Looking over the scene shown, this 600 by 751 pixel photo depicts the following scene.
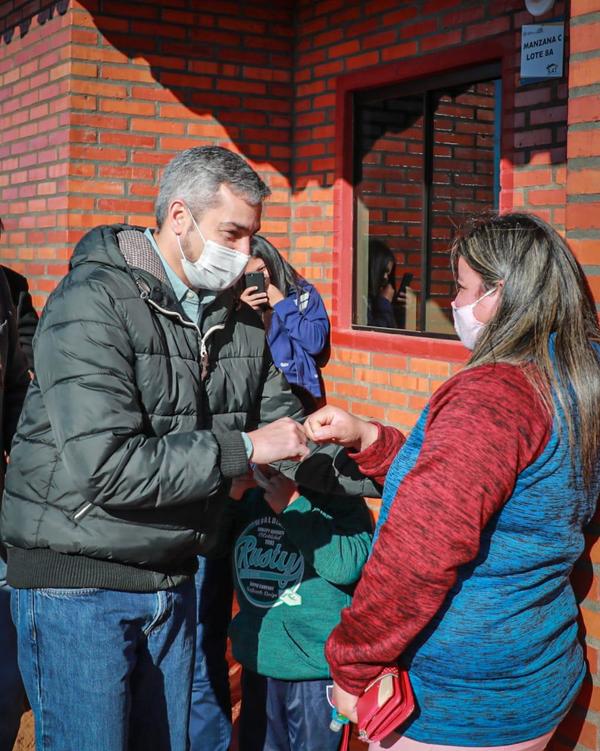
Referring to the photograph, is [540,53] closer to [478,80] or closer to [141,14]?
[478,80]

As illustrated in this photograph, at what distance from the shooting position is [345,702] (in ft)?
6.70

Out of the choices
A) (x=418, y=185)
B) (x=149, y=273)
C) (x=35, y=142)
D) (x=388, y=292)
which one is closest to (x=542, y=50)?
(x=418, y=185)

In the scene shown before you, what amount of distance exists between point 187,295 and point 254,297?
2.10 meters

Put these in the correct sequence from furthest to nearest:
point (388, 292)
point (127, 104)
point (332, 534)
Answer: point (127, 104), point (388, 292), point (332, 534)

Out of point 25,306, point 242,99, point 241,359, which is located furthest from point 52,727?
point 242,99

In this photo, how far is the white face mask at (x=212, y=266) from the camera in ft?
8.14

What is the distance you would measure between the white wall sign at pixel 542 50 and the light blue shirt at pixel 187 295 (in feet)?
7.04

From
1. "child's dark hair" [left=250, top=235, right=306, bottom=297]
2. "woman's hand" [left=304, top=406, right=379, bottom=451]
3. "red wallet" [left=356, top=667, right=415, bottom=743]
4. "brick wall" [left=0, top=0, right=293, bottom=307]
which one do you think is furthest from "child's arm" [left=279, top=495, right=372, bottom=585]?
"brick wall" [left=0, top=0, right=293, bottom=307]

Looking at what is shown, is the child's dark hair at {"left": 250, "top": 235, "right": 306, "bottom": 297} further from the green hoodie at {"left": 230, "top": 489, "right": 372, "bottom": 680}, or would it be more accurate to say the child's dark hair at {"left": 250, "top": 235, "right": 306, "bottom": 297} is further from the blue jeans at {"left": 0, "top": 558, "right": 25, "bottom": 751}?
the blue jeans at {"left": 0, "top": 558, "right": 25, "bottom": 751}

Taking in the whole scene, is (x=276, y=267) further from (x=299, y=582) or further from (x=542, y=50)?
(x=299, y=582)

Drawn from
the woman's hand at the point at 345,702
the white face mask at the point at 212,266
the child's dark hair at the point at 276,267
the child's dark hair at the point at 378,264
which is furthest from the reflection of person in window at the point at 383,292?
the woman's hand at the point at 345,702

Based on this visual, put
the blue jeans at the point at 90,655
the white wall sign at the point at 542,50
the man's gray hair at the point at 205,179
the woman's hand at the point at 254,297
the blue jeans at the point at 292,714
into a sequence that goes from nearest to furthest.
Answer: the blue jeans at the point at 90,655, the man's gray hair at the point at 205,179, the blue jeans at the point at 292,714, the white wall sign at the point at 542,50, the woman's hand at the point at 254,297

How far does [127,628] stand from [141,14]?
4.12m

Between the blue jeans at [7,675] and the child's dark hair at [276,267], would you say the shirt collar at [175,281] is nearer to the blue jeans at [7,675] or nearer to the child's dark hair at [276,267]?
the blue jeans at [7,675]
